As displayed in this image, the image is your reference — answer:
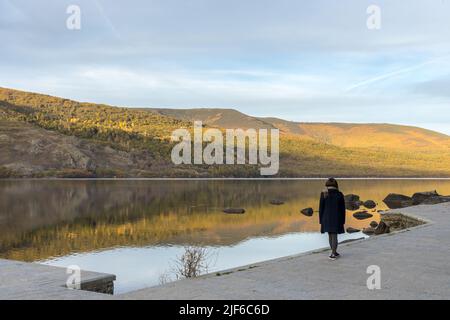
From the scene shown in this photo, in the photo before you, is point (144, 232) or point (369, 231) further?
point (144, 232)

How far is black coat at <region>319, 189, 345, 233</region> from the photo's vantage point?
11.7 meters

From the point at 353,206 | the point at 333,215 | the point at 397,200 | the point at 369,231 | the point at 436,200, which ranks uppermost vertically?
the point at 333,215

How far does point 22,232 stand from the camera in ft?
83.5

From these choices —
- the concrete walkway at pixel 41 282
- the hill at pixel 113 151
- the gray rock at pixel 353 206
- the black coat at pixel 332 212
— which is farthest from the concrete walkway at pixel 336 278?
the hill at pixel 113 151

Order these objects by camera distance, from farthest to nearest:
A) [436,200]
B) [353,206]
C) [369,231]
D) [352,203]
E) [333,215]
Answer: [352,203] → [353,206] → [436,200] → [369,231] → [333,215]

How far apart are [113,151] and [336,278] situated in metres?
82.3

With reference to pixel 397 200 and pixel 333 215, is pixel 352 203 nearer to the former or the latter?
pixel 397 200

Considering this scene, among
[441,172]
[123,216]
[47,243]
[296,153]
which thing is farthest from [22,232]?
[441,172]

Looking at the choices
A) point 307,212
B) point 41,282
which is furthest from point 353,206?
point 41,282

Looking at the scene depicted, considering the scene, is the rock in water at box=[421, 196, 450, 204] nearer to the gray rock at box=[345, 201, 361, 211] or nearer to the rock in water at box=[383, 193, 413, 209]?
the rock in water at box=[383, 193, 413, 209]

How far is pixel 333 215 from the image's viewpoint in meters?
11.7

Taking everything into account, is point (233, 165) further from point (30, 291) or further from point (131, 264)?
point (30, 291)

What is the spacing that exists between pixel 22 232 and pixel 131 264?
967 cm

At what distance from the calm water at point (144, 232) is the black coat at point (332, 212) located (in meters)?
5.37
